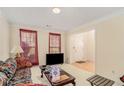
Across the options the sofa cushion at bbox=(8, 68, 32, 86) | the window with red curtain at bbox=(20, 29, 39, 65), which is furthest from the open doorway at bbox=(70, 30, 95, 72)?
the sofa cushion at bbox=(8, 68, 32, 86)

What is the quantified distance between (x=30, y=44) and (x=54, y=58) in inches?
53.0

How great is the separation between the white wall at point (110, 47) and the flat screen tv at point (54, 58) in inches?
86.7

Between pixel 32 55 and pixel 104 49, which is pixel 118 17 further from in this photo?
pixel 32 55

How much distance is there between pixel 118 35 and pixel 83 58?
12.9ft

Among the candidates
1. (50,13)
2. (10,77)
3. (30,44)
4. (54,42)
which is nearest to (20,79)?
(10,77)

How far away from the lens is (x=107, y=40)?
3.37 metres

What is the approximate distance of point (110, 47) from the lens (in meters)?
3.28

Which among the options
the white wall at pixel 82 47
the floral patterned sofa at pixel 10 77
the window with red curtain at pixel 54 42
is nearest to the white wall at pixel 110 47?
the window with red curtain at pixel 54 42

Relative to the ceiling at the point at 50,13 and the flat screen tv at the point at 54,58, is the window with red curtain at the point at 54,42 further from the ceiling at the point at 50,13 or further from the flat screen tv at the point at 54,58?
the ceiling at the point at 50,13

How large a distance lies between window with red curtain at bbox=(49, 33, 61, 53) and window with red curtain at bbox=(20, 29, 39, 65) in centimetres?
80

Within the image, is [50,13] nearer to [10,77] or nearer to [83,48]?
[10,77]

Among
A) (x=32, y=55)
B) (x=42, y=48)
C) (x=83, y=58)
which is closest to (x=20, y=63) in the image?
(x=32, y=55)
